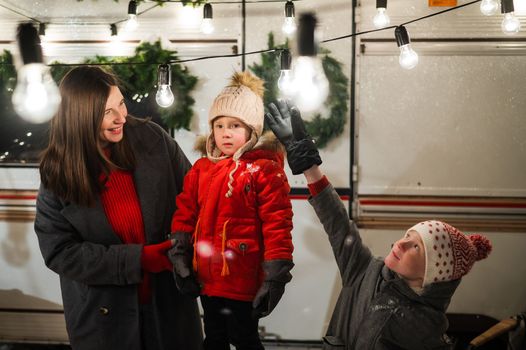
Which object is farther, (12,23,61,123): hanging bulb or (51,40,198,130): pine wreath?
(51,40,198,130): pine wreath

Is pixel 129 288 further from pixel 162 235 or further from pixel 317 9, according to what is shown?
pixel 317 9

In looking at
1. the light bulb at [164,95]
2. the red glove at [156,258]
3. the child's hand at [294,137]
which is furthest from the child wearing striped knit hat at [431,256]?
the light bulb at [164,95]

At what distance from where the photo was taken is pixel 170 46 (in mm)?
4387

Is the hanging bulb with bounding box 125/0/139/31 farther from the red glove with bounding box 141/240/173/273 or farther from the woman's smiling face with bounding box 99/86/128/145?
the red glove with bounding box 141/240/173/273

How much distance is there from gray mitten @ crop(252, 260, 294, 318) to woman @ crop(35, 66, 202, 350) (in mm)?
553

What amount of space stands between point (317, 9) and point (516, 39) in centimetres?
174

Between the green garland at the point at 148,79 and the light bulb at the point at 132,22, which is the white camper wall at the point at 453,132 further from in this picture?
the light bulb at the point at 132,22

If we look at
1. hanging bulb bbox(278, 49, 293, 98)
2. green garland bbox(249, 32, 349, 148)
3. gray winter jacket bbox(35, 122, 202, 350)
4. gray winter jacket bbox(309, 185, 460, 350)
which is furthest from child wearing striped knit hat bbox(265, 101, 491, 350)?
green garland bbox(249, 32, 349, 148)

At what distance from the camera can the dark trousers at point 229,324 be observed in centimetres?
268

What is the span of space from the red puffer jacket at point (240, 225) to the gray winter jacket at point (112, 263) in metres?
0.24

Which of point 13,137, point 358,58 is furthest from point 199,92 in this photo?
point 13,137

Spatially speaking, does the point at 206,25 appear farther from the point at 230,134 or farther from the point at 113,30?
the point at 230,134

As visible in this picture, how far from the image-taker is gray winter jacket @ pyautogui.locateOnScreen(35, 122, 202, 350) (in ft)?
8.56

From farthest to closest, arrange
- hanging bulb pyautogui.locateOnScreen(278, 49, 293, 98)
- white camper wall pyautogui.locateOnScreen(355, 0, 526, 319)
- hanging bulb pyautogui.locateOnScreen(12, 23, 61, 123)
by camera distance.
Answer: white camper wall pyautogui.locateOnScreen(355, 0, 526, 319) → hanging bulb pyautogui.locateOnScreen(278, 49, 293, 98) → hanging bulb pyautogui.locateOnScreen(12, 23, 61, 123)
